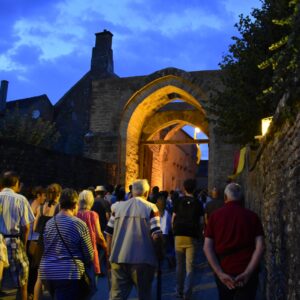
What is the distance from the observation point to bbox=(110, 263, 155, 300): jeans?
3.75 m

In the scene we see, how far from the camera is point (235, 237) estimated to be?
3076 millimetres

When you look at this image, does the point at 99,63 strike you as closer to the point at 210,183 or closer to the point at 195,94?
the point at 195,94

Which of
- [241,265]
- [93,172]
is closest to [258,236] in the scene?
[241,265]

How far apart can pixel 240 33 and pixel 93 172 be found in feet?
23.0

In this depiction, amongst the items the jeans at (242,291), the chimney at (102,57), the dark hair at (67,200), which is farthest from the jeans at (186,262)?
the chimney at (102,57)

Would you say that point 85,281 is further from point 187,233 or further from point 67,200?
point 187,233

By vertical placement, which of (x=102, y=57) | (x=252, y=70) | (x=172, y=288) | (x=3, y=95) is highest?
(x=102, y=57)

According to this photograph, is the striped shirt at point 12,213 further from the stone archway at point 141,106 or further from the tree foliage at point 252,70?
the stone archway at point 141,106

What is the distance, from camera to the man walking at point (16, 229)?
13.3 ft

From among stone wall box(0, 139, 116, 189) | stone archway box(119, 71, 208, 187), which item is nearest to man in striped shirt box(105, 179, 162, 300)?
stone wall box(0, 139, 116, 189)

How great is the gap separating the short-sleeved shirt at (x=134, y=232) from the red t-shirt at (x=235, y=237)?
83 centimetres

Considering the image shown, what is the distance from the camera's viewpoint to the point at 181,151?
3244 centimetres

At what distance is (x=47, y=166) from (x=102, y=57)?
18.8m

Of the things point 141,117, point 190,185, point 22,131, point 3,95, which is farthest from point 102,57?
point 190,185
